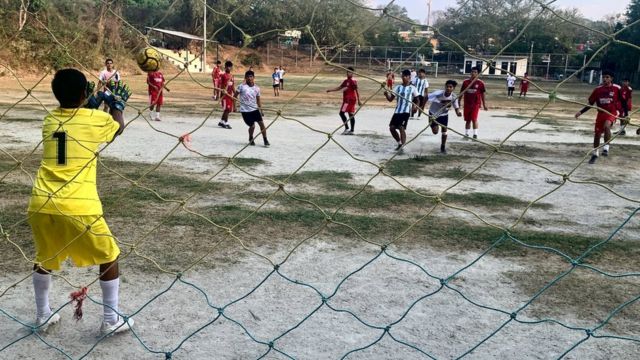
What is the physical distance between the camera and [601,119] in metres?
8.90

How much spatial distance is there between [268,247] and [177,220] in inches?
41.1

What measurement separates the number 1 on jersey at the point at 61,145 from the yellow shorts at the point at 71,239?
270 millimetres

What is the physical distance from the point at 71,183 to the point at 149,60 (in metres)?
0.71

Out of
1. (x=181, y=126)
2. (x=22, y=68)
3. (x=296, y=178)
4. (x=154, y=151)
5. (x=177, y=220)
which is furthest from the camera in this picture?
(x=22, y=68)

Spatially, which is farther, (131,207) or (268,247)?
(131,207)

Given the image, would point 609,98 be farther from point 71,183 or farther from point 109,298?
point 71,183

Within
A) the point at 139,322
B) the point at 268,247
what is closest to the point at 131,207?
the point at 268,247

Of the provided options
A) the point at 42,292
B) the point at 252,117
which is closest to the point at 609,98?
the point at 252,117

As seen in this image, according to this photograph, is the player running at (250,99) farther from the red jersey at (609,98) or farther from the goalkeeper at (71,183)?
the goalkeeper at (71,183)

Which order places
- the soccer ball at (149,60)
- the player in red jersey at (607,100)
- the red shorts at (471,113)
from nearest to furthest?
the soccer ball at (149,60) → the player in red jersey at (607,100) → the red shorts at (471,113)

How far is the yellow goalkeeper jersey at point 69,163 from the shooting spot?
8.83 ft

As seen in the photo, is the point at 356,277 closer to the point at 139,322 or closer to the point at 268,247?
the point at 268,247

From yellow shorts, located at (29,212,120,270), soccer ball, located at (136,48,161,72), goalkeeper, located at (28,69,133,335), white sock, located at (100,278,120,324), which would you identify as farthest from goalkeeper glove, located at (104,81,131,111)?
white sock, located at (100,278,120,324)

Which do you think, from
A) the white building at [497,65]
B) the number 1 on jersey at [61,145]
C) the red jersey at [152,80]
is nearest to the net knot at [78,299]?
the number 1 on jersey at [61,145]
